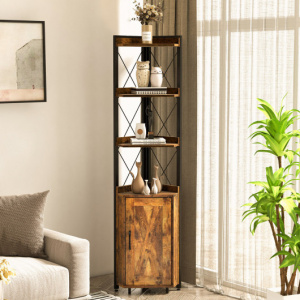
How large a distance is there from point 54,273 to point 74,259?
0.62 ft

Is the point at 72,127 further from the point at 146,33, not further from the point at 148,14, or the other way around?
the point at 148,14

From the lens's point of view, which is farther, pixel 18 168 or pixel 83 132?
pixel 83 132

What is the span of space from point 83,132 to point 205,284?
1.67m

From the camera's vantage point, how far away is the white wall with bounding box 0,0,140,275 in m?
5.30

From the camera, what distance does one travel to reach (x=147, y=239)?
525 centimetres

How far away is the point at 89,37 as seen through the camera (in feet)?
18.5

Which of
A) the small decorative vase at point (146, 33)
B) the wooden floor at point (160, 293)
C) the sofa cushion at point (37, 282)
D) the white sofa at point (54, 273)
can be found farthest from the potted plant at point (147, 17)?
the wooden floor at point (160, 293)

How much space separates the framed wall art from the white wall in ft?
0.29

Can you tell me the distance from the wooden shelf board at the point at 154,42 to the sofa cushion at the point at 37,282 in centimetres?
188

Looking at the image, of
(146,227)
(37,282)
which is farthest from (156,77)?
(37,282)

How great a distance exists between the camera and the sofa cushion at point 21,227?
15.4 feet

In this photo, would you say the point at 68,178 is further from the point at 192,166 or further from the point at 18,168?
the point at 192,166

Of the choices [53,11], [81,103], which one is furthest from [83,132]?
[53,11]

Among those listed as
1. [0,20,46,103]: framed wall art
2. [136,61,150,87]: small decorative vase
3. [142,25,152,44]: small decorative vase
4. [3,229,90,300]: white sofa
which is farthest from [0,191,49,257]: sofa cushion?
[142,25,152,44]: small decorative vase
